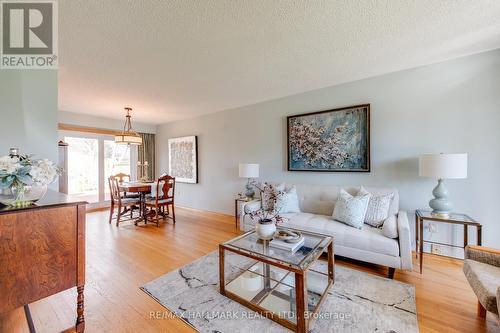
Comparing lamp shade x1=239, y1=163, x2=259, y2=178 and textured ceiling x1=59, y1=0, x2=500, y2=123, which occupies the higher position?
textured ceiling x1=59, y1=0, x2=500, y2=123

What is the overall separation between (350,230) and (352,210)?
25cm

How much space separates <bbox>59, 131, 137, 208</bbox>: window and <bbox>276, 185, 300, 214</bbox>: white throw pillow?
4.65 meters

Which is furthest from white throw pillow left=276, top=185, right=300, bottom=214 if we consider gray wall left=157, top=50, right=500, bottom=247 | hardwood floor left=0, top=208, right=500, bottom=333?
hardwood floor left=0, top=208, right=500, bottom=333

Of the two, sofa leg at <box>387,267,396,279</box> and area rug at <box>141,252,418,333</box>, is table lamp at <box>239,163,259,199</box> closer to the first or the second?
area rug at <box>141,252,418,333</box>

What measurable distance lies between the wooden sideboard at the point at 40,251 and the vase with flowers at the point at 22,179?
0.06 m

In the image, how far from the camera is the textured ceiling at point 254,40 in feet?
5.11

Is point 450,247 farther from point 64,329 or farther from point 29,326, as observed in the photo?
point 29,326

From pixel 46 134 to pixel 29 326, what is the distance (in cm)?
168

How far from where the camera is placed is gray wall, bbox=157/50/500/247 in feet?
7.38

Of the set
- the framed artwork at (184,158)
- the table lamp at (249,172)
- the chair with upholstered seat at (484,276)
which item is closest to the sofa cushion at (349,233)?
the chair with upholstered seat at (484,276)

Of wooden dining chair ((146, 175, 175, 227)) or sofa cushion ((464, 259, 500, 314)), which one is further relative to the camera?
wooden dining chair ((146, 175, 175, 227))

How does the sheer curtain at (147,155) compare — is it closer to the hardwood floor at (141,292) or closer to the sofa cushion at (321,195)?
the hardwood floor at (141,292)

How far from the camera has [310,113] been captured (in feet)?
10.9

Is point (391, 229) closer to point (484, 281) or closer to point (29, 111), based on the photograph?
point (484, 281)
